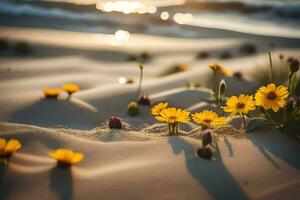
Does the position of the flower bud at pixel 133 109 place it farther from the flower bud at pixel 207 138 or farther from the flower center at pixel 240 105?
the flower bud at pixel 207 138

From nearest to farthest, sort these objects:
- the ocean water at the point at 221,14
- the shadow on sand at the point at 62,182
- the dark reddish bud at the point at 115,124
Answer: the shadow on sand at the point at 62,182
the dark reddish bud at the point at 115,124
the ocean water at the point at 221,14

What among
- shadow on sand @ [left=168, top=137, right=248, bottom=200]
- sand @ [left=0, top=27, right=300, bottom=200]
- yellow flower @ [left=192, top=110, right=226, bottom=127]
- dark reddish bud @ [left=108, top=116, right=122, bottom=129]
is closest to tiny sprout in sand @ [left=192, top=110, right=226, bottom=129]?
yellow flower @ [left=192, top=110, right=226, bottom=127]

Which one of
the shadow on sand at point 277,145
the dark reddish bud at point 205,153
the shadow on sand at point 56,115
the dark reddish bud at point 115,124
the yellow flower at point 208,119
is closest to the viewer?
the dark reddish bud at point 205,153

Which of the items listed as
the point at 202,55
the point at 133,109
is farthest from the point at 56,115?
the point at 202,55

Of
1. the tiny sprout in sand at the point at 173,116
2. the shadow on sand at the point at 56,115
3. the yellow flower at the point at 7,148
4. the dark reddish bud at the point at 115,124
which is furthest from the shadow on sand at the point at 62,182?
the shadow on sand at the point at 56,115

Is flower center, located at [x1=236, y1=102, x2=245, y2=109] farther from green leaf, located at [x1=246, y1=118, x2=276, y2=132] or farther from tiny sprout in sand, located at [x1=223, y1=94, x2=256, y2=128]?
green leaf, located at [x1=246, y1=118, x2=276, y2=132]

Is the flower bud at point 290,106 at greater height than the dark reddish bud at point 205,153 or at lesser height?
greater
